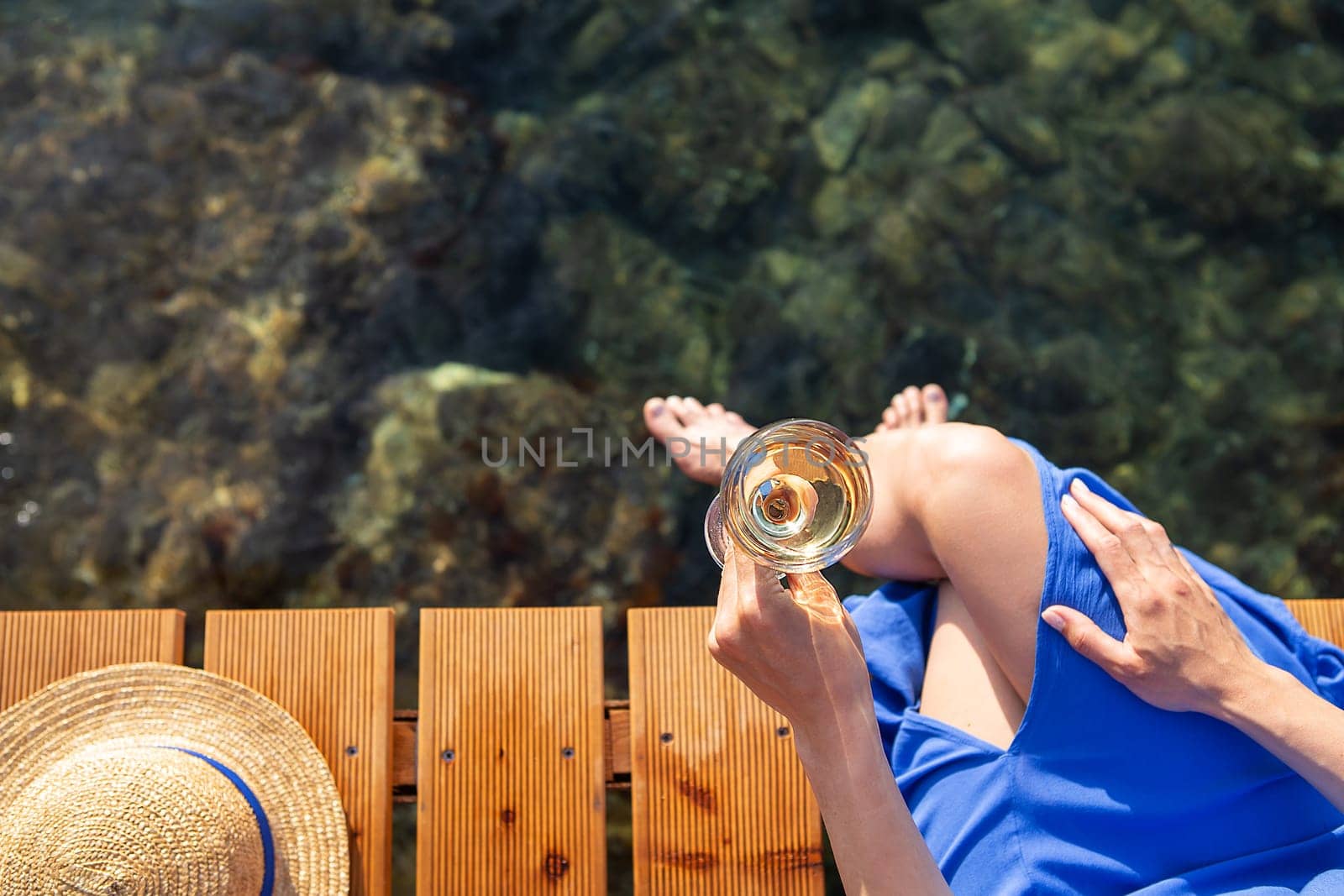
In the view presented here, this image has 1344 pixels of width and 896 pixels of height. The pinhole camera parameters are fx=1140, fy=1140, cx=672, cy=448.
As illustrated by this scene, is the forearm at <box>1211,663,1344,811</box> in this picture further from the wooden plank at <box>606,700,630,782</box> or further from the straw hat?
the straw hat

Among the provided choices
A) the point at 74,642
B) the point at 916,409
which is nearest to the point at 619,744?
the point at 74,642

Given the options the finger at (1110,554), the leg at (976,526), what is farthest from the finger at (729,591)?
the finger at (1110,554)

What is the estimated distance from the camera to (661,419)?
2514 millimetres

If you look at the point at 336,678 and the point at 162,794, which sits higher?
the point at 336,678

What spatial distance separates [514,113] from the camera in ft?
9.36

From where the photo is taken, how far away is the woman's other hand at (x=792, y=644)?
1.17 meters

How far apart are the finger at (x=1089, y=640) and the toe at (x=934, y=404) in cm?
97

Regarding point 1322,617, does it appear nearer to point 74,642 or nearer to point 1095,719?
point 1095,719

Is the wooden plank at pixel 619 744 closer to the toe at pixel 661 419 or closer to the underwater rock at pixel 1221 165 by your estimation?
the toe at pixel 661 419

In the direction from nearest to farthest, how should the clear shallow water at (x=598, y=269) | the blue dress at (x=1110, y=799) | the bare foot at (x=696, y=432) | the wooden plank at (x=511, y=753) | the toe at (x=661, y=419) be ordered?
the blue dress at (x=1110, y=799), the wooden plank at (x=511, y=753), the bare foot at (x=696, y=432), the toe at (x=661, y=419), the clear shallow water at (x=598, y=269)

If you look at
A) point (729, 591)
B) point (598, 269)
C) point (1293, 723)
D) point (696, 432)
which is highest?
point (598, 269)

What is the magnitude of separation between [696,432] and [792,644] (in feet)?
4.15

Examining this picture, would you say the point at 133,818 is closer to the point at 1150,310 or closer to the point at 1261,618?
the point at 1261,618

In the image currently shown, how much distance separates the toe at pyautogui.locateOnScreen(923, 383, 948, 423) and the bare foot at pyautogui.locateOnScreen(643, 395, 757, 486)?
391 mm
